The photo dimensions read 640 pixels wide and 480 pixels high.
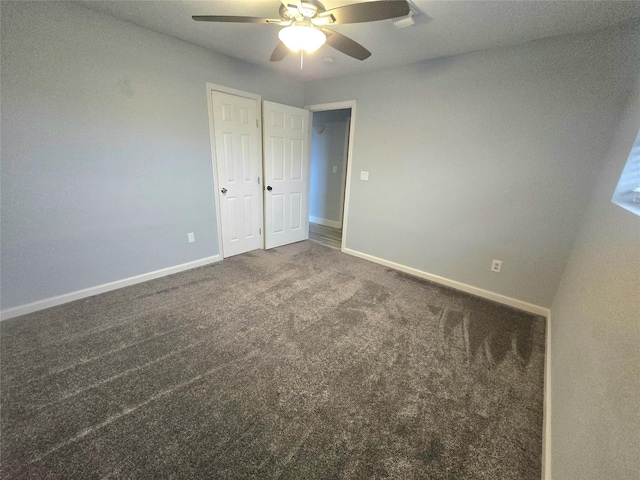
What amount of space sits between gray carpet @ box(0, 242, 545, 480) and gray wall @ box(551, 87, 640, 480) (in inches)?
12.6

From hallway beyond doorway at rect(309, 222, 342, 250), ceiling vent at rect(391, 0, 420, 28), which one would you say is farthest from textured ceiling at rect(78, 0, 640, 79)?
hallway beyond doorway at rect(309, 222, 342, 250)

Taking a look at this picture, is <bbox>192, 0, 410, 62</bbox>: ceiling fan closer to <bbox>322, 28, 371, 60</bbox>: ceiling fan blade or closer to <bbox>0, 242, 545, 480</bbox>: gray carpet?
<bbox>322, 28, 371, 60</bbox>: ceiling fan blade

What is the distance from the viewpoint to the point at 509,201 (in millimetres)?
2430

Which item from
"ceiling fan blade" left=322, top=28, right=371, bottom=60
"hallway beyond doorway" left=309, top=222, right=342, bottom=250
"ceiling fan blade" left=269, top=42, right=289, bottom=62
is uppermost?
"ceiling fan blade" left=269, top=42, right=289, bottom=62

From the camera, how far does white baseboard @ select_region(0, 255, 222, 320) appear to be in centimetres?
206

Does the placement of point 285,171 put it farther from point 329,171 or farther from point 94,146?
point 94,146

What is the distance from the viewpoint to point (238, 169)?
325cm

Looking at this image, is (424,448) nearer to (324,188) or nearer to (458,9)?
(458,9)

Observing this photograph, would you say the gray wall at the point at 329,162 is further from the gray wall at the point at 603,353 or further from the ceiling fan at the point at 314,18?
the gray wall at the point at 603,353

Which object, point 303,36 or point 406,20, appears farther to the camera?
point 406,20

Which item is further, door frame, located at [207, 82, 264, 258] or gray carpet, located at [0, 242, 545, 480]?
door frame, located at [207, 82, 264, 258]

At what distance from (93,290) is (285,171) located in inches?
101

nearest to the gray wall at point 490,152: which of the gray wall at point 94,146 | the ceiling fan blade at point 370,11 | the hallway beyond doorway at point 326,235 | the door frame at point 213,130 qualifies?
the hallway beyond doorway at point 326,235

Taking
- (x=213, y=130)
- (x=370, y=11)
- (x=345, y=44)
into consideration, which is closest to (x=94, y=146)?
(x=213, y=130)
